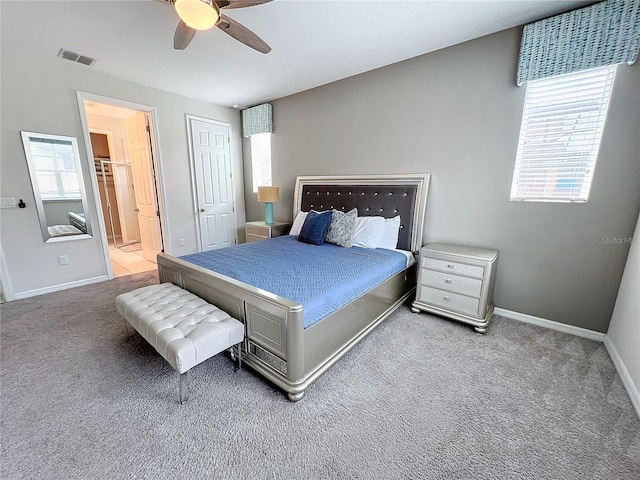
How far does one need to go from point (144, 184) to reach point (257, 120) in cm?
228

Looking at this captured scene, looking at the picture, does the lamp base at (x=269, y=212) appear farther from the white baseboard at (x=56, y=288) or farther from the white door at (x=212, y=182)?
the white baseboard at (x=56, y=288)

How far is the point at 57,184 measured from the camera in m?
3.19

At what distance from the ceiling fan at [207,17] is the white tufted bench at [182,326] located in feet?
6.11

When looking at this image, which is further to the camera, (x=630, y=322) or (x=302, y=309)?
(x=630, y=322)

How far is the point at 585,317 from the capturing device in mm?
2293

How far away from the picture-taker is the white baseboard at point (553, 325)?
226 cm

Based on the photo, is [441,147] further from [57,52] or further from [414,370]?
[57,52]

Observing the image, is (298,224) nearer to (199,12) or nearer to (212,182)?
(212,182)

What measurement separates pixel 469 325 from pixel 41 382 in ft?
11.3

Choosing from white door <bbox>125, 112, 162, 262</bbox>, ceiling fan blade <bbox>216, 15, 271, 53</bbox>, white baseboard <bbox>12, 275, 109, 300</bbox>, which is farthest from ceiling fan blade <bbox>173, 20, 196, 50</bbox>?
white baseboard <bbox>12, 275, 109, 300</bbox>

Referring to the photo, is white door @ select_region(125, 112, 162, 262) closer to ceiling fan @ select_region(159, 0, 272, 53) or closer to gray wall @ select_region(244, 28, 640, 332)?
ceiling fan @ select_region(159, 0, 272, 53)

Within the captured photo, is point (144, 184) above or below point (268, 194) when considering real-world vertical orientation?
above

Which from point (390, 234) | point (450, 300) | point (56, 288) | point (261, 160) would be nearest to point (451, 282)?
point (450, 300)

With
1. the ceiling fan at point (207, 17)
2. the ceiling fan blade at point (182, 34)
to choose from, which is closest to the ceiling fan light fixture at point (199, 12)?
the ceiling fan at point (207, 17)
